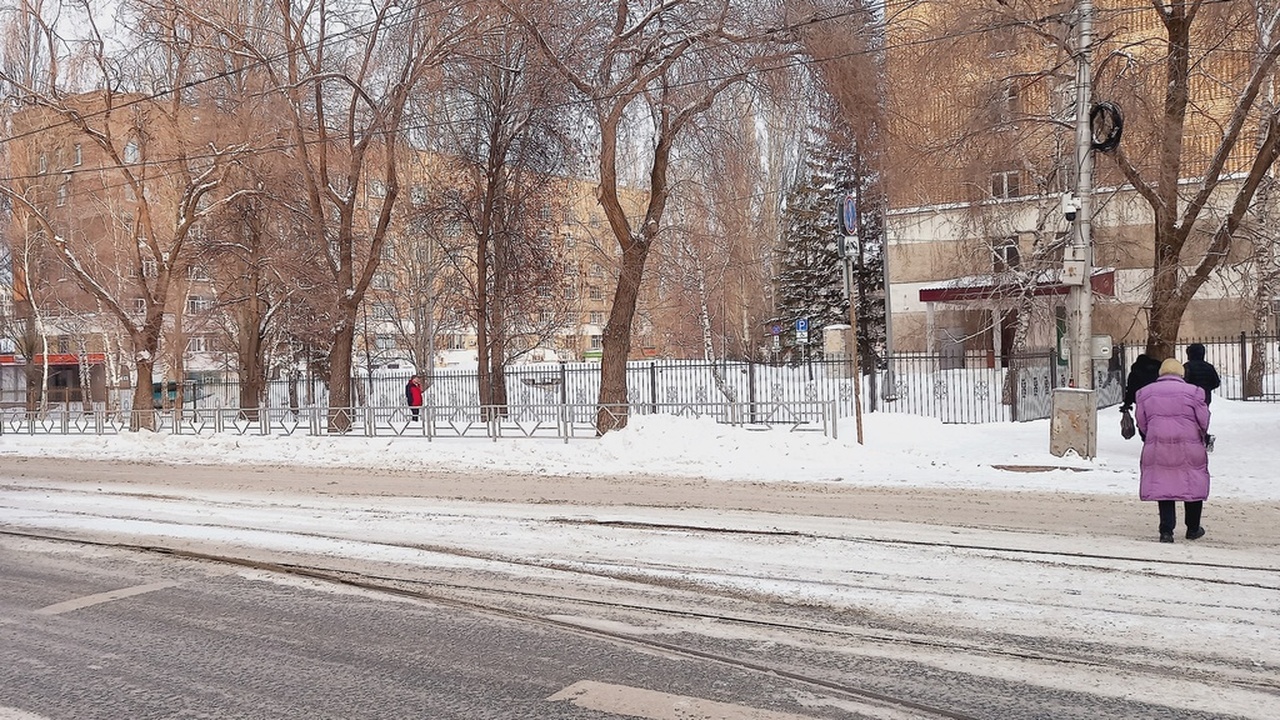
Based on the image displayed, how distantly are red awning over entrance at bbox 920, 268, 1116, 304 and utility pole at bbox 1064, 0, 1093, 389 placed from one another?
480cm

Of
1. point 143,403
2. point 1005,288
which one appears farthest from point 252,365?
point 1005,288

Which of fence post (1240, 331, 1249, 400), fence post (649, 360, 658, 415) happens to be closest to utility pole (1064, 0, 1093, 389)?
fence post (649, 360, 658, 415)

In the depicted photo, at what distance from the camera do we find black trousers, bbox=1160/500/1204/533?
941 cm

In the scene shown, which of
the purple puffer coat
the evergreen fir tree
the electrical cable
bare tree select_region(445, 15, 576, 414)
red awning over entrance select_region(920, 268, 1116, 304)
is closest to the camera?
the purple puffer coat

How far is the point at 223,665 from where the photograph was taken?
624cm

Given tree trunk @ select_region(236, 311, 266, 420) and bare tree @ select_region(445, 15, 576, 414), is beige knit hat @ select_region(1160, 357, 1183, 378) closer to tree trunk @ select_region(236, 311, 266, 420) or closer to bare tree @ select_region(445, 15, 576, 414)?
bare tree @ select_region(445, 15, 576, 414)

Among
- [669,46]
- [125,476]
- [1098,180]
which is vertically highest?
[669,46]

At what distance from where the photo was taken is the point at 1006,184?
24.1 metres

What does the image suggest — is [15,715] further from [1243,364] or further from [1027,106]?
[1243,364]

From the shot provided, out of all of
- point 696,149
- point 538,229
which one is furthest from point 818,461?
point 538,229

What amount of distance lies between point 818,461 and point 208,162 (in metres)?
24.3

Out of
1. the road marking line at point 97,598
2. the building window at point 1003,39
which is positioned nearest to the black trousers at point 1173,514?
the road marking line at point 97,598

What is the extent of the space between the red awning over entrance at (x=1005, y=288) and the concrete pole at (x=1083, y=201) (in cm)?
480

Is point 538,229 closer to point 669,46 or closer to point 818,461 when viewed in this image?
point 669,46
